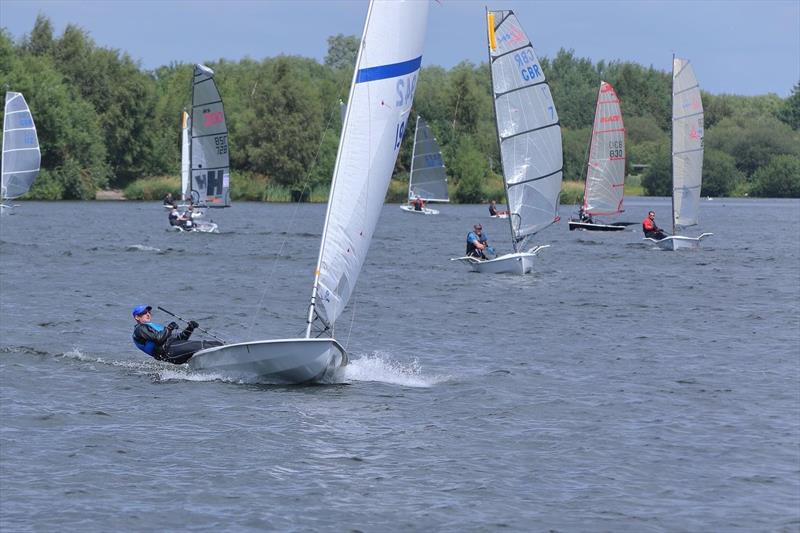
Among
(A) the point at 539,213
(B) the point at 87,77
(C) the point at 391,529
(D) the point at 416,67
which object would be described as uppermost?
(B) the point at 87,77

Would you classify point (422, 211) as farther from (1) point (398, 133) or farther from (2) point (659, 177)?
(1) point (398, 133)

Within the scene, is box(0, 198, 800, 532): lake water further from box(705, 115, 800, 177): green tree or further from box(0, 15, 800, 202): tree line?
box(705, 115, 800, 177): green tree

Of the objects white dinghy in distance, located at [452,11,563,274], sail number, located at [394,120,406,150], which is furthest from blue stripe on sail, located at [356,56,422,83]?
white dinghy in distance, located at [452,11,563,274]

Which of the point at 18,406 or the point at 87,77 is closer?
the point at 18,406

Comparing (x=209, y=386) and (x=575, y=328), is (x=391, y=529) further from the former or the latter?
(x=575, y=328)

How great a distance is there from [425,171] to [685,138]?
38.0 meters

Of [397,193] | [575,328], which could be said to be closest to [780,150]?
[397,193]

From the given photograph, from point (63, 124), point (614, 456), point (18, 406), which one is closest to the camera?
point (614, 456)

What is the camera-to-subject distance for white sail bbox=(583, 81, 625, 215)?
193 feet

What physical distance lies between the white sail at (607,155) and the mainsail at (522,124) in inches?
648

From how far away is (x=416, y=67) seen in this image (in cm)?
1995

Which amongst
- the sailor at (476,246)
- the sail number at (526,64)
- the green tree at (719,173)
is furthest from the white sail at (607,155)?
the green tree at (719,173)

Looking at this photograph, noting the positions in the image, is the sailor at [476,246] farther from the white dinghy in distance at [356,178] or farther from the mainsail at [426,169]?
the mainsail at [426,169]

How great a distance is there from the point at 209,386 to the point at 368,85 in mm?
5492
